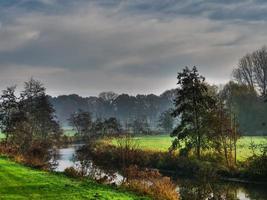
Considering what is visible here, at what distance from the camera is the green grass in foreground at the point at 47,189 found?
84.1ft

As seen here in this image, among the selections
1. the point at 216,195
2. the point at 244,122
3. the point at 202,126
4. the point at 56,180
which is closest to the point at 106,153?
the point at 202,126

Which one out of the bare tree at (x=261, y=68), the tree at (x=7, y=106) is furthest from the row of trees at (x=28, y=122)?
the bare tree at (x=261, y=68)

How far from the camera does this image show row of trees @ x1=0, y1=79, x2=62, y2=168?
236 feet

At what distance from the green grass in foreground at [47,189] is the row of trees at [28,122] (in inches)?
933

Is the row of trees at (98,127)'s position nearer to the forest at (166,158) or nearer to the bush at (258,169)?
the forest at (166,158)

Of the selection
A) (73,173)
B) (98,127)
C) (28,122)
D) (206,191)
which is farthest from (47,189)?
(98,127)

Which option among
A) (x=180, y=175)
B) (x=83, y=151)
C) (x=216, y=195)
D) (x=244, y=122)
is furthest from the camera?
(x=244, y=122)

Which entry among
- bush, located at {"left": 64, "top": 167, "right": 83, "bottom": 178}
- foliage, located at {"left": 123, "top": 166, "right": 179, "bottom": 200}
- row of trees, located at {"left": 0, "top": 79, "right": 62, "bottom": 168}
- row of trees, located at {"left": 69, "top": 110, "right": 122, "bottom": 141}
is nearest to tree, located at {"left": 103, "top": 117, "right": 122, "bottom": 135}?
row of trees, located at {"left": 69, "top": 110, "right": 122, "bottom": 141}

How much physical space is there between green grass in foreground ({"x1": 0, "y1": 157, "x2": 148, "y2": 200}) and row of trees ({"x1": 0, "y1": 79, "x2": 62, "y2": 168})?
23.7 metres

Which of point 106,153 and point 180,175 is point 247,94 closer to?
point 106,153

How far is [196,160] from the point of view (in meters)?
57.4

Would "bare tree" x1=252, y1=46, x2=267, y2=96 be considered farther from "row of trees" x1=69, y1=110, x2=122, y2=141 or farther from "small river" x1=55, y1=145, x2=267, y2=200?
"small river" x1=55, y1=145, x2=267, y2=200

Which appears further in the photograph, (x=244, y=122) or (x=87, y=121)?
(x=87, y=121)

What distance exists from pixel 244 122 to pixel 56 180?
8704 centimetres
